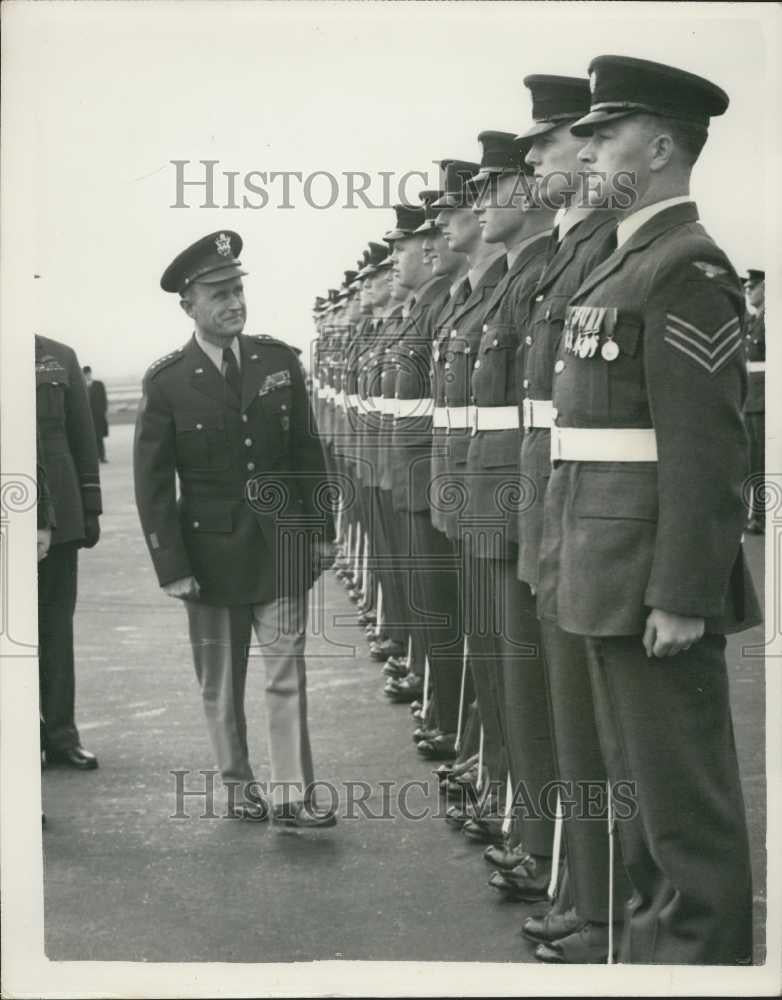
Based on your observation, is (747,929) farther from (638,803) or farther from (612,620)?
(612,620)

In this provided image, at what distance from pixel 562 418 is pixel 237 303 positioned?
77.0 inches

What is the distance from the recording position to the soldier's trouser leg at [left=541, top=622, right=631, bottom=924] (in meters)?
4.52

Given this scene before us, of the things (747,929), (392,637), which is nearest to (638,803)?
(747,929)

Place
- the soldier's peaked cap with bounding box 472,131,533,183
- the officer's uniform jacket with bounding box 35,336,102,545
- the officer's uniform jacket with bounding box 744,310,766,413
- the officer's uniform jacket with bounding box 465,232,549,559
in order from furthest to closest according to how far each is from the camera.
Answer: the officer's uniform jacket with bounding box 744,310,766,413, the officer's uniform jacket with bounding box 35,336,102,545, the soldier's peaked cap with bounding box 472,131,533,183, the officer's uniform jacket with bounding box 465,232,549,559

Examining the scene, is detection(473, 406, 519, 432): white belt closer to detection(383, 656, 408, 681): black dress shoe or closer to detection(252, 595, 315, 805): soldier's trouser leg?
detection(252, 595, 315, 805): soldier's trouser leg

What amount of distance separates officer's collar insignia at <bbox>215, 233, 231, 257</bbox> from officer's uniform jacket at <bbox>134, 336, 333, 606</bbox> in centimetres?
58

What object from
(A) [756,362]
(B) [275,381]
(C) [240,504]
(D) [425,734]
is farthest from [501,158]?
Answer: (A) [756,362]

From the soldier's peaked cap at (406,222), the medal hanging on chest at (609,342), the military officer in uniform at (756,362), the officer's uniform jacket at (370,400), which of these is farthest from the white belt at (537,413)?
the military officer in uniform at (756,362)

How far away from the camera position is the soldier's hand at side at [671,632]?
387 cm

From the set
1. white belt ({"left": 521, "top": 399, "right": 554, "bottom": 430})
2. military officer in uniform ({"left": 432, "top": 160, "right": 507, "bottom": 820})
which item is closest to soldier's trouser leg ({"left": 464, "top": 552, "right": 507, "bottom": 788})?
military officer in uniform ({"left": 432, "top": 160, "right": 507, "bottom": 820})

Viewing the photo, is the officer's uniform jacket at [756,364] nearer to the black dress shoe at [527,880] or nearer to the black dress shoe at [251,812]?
the black dress shoe at [251,812]

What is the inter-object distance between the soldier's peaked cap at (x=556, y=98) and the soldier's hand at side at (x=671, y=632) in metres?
1.69

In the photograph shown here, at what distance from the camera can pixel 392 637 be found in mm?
8867

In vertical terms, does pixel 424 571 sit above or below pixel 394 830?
above
